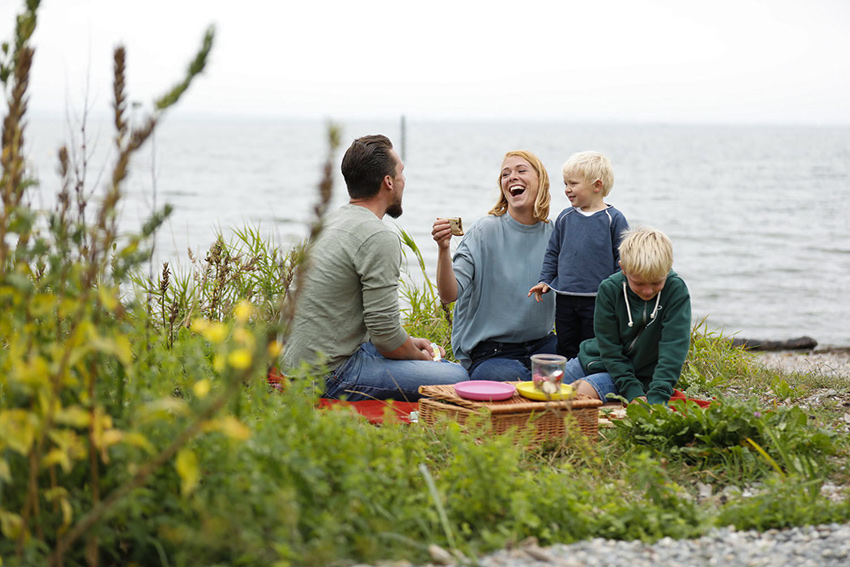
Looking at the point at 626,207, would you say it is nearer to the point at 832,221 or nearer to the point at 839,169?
the point at 832,221

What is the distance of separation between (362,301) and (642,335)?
158 centimetres

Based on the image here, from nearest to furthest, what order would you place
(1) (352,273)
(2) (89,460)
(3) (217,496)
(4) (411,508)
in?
(3) (217,496) < (2) (89,460) < (4) (411,508) < (1) (352,273)

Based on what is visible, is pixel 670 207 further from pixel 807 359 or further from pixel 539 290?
pixel 539 290

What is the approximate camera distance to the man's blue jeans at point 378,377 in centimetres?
428

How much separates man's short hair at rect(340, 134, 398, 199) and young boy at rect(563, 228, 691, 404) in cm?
138

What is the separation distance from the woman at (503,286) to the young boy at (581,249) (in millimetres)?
112

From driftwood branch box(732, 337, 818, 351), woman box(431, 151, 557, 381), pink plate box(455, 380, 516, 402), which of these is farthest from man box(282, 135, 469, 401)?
driftwood branch box(732, 337, 818, 351)

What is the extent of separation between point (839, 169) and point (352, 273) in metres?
48.2

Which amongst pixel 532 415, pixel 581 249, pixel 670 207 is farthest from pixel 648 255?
pixel 670 207

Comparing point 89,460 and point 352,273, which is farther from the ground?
point 352,273

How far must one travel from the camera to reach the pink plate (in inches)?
143

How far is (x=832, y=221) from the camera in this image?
2184cm

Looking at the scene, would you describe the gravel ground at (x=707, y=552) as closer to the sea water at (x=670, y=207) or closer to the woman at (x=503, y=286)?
the sea water at (x=670, y=207)

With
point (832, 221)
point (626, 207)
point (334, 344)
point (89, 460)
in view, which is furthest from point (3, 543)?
point (626, 207)
